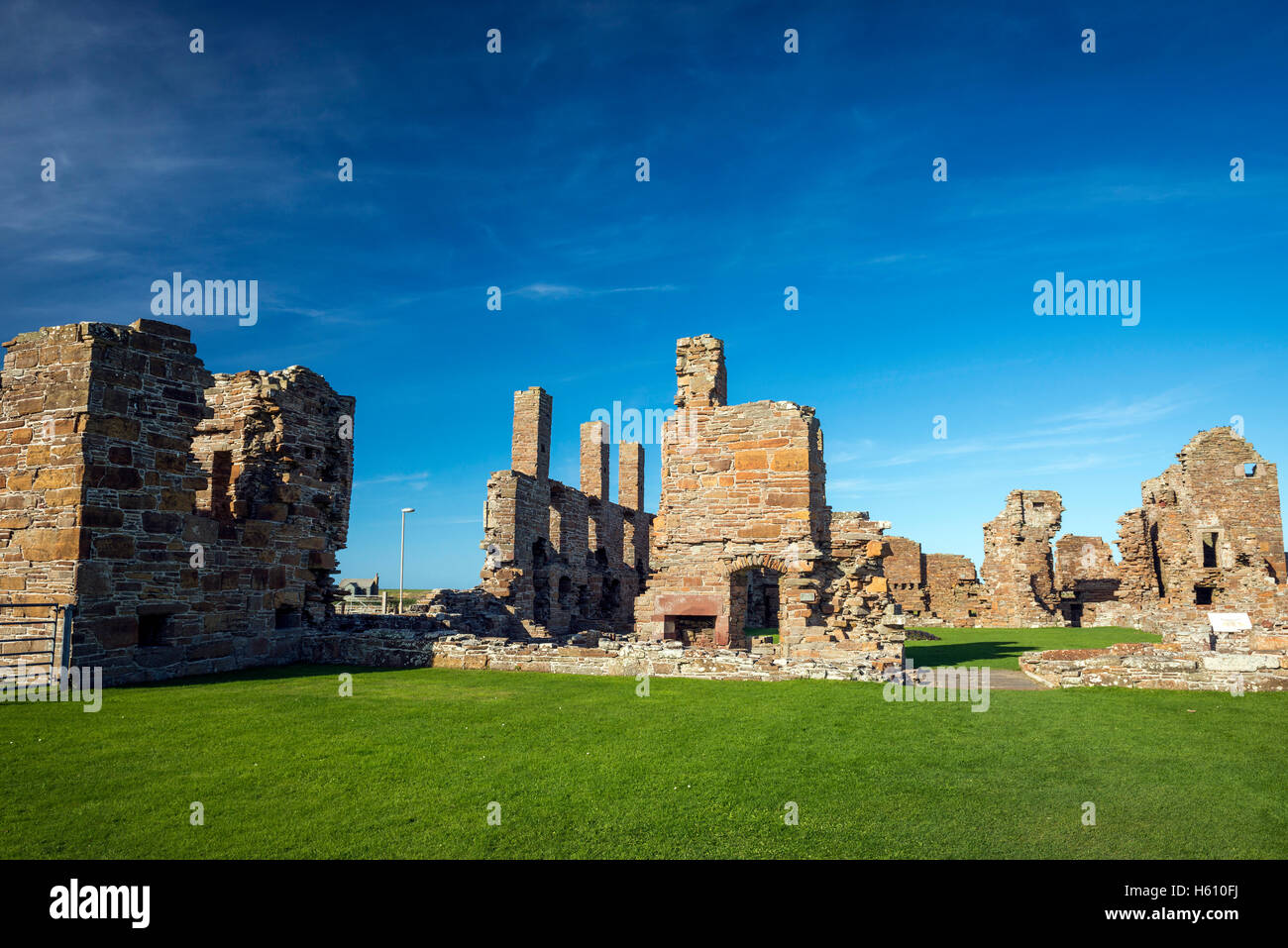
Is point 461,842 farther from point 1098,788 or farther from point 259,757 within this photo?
point 1098,788

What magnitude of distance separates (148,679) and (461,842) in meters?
9.43

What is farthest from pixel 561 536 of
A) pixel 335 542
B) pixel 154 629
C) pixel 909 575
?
pixel 909 575

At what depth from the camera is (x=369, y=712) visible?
9078 mm

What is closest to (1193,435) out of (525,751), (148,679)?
(525,751)

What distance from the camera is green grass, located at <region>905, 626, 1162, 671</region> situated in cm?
1719

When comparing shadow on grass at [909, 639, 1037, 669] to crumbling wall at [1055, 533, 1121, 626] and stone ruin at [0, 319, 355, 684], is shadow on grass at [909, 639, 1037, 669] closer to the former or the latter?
stone ruin at [0, 319, 355, 684]

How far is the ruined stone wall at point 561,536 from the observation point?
23.3 metres

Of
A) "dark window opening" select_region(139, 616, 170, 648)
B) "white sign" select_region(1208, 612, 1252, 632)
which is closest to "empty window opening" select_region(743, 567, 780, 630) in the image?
"white sign" select_region(1208, 612, 1252, 632)

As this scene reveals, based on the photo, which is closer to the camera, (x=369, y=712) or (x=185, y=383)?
(x=369, y=712)

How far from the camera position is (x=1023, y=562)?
1388 inches

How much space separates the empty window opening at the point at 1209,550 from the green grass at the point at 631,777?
26677mm

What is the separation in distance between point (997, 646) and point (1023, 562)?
15469 mm

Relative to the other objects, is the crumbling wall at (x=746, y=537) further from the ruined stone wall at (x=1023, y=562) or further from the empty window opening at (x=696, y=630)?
the ruined stone wall at (x=1023, y=562)
